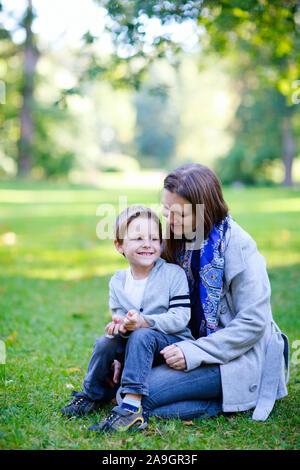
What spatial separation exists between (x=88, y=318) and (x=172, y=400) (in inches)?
103

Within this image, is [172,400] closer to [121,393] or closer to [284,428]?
[121,393]

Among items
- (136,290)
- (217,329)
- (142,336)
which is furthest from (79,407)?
(217,329)

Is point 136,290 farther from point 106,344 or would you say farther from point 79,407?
point 79,407

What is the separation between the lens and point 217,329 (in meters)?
3.02

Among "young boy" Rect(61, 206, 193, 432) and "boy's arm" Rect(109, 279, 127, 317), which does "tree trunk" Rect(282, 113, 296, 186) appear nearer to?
"young boy" Rect(61, 206, 193, 432)

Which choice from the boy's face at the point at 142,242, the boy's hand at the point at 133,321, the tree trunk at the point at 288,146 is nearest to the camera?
the boy's hand at the point at 133,321

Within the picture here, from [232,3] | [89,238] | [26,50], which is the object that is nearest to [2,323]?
[232,3]

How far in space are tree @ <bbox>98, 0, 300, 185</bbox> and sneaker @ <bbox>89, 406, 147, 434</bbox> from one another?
3889mm

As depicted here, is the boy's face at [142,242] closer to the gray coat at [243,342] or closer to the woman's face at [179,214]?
the woman's face at [179,214]

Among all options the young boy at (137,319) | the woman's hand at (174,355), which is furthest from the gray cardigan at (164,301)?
the woman's hand at (174,355)

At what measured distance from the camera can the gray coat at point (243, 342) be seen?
2846 millimetres

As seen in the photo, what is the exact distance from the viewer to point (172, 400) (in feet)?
9.56

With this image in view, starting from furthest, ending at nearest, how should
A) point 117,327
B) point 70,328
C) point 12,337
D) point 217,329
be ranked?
point 70,328
point 12,337
point 217,329
point 117,327

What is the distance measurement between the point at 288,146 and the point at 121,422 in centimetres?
2585
